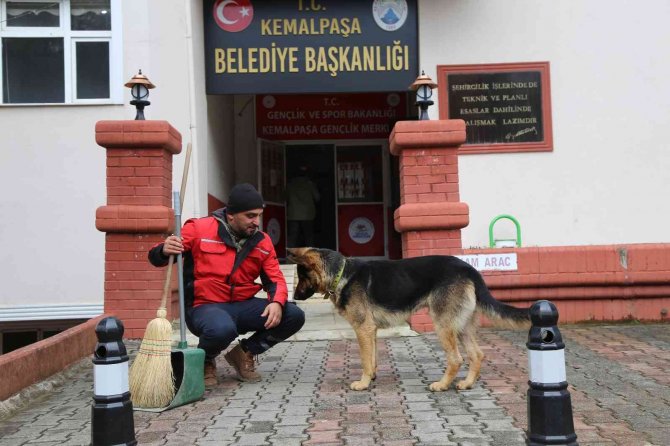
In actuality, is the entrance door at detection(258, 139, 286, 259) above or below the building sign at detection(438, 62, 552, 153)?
below

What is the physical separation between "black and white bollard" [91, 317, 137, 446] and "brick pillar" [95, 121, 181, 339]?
4.09m

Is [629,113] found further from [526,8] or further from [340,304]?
[340,304]

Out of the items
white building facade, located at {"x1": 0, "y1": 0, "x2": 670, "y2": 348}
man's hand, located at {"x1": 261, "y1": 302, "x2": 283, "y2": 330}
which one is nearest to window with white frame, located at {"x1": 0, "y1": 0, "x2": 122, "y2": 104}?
white building facade, located at {"x1": 0, "y1": 0, "x2": 670, "y2": 348}

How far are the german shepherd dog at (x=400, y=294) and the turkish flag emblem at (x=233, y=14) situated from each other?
5.72 metres

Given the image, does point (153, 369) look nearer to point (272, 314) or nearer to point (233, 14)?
point (272, 314)

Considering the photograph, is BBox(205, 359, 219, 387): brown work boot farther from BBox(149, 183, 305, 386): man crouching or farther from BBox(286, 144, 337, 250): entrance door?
BBox(286, 144, 337, 250): entrance door

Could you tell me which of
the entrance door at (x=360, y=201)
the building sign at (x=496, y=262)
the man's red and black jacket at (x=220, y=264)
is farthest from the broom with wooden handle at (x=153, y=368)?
the entrance door at (x=360, y=201)

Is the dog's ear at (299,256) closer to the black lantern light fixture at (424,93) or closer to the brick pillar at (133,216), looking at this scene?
the brick pillar at (133,216)

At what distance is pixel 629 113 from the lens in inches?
396

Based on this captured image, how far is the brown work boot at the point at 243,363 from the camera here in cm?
554

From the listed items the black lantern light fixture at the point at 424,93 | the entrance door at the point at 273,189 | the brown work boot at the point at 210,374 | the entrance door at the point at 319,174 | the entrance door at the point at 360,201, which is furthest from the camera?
the entrance door at the point at 319,174

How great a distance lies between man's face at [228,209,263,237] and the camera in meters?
5.14

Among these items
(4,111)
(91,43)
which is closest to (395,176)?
(91,43)

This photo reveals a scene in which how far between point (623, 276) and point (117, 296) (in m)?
5.52
